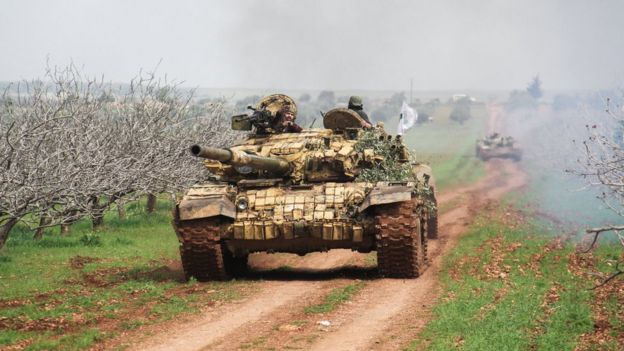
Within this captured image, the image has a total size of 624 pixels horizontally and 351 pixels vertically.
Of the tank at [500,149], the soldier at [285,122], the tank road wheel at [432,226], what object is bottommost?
the tank road wheel at [432,226]

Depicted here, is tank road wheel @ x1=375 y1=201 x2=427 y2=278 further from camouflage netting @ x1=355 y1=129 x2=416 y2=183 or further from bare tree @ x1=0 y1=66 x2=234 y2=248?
bare tree @ x1=0 y1=66 x2=234 y2=248

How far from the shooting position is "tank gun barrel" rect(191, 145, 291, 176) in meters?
14.1

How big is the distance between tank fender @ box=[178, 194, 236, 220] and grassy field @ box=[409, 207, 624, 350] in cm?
392

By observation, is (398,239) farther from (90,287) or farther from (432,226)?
(432,226)

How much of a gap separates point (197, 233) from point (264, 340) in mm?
5174

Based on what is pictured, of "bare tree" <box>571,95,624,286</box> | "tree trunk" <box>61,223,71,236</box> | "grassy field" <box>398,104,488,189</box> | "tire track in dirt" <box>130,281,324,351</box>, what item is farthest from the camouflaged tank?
"grassy field" <box>398,104,488,189</box>

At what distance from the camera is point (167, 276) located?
59.5 ft

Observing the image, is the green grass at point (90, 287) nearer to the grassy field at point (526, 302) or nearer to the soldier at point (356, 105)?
the grassy field at point (526, 302)

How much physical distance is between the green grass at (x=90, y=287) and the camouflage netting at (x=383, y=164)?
338 centimetres

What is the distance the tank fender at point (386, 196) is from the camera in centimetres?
1620

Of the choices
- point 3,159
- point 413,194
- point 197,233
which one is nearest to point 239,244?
point 197,233

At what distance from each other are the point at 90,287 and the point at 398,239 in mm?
5306

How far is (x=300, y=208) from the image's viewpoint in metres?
16.7

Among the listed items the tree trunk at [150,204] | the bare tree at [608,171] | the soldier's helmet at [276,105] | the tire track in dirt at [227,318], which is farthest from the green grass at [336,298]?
the tree trunk at [150,204]
